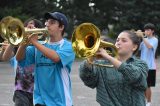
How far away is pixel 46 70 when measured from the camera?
200 inches

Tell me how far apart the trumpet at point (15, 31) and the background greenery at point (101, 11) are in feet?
67.3

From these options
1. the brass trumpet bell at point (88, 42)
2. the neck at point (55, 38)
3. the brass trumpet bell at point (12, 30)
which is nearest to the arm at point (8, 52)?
the brass trumpet bell at point (12, 30)

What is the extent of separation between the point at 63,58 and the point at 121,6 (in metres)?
25.7

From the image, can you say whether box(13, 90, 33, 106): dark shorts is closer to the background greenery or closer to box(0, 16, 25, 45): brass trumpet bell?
box(0, 16, 25, 45): brass trumpet bell

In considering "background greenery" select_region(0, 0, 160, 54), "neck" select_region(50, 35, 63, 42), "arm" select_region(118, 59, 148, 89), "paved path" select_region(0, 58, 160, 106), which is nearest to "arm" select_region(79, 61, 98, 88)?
"arm" select_region(118, 59, 148, 89)

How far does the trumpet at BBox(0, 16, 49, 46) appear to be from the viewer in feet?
15.6

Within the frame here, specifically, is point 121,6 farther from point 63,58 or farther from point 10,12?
point 63,58

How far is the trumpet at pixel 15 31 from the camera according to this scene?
15.6 ft

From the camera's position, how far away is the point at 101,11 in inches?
1292

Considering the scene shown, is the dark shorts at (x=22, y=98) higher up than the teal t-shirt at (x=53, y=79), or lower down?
lower down

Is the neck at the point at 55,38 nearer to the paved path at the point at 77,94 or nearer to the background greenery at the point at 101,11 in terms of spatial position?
the paved path at the point at 77,94

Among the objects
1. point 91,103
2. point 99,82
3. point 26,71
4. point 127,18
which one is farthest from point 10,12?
point 99,82

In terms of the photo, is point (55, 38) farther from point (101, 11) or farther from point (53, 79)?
point (101, 11)

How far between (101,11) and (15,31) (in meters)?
28.2
